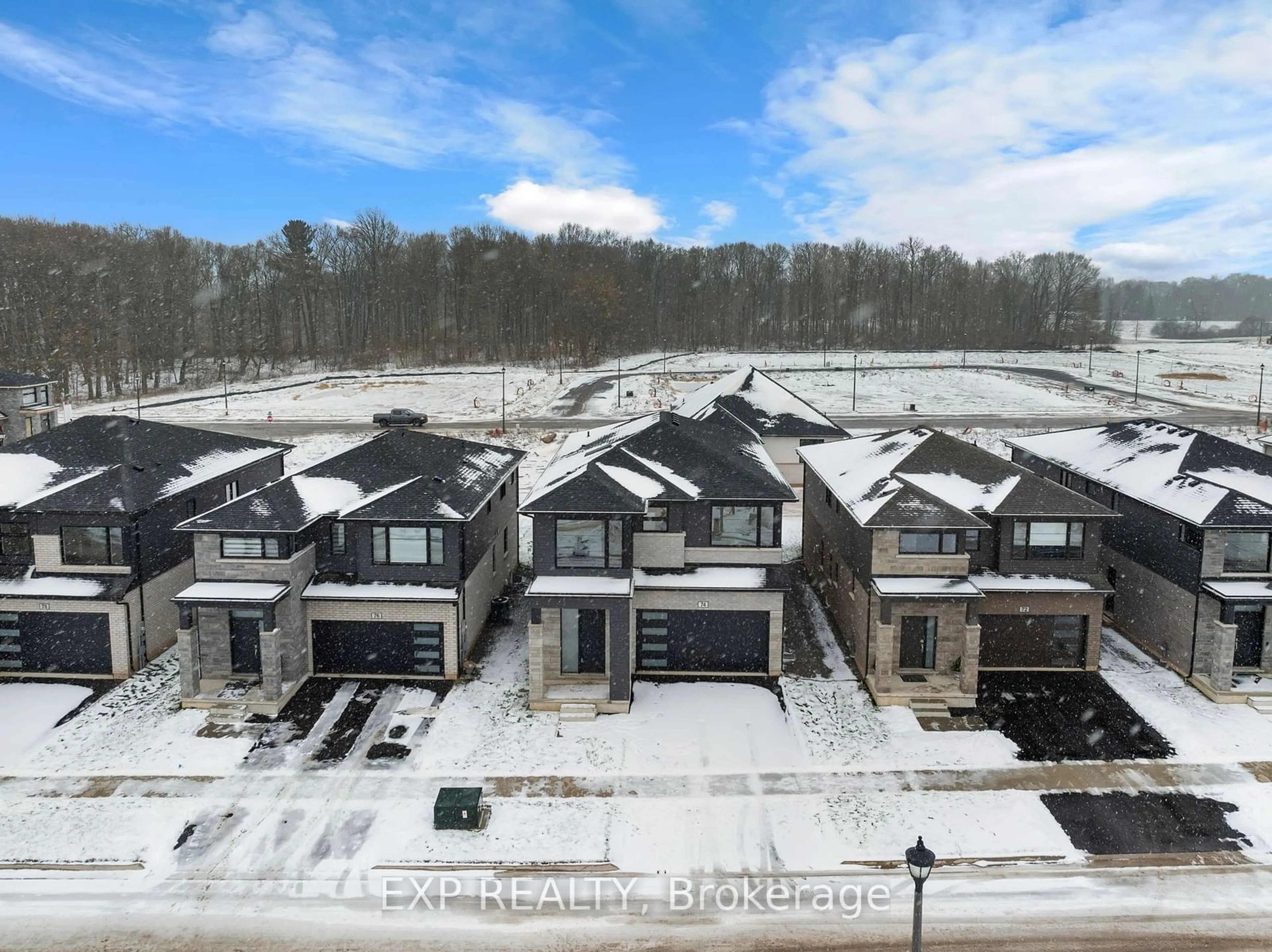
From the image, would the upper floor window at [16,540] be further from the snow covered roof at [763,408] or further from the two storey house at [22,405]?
the snow covered roof at [763,408]

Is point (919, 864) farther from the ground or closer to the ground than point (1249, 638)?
farther from the ground

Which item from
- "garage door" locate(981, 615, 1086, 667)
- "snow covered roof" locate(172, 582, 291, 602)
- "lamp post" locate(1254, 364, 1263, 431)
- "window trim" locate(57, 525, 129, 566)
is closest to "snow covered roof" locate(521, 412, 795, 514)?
"snow covered roof" locate(172, 582, 291, 602)

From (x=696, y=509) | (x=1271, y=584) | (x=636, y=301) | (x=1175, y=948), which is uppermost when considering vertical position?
(x=636, y=301)

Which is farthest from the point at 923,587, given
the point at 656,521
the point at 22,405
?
the point at 22,405

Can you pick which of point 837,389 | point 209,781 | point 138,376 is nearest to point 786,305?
point 837,389

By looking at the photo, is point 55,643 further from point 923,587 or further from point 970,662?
point 970,662

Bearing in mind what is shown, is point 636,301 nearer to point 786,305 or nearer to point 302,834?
point 786,305

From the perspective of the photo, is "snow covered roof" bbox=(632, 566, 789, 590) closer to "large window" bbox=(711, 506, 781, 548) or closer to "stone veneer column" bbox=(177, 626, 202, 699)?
"large window" bbox=(711, 506, 781, 548)
